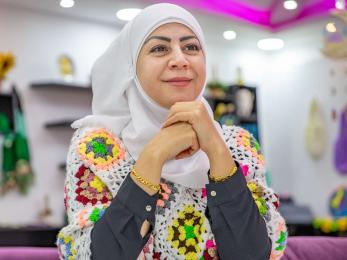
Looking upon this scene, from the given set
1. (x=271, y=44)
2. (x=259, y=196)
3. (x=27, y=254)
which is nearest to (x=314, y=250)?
(x=259, y=196)

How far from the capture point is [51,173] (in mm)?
4711

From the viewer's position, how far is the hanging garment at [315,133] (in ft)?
19.0

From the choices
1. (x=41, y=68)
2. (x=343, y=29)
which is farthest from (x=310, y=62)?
(x=41, y=68)

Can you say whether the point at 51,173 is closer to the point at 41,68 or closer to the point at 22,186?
the point at 22,186

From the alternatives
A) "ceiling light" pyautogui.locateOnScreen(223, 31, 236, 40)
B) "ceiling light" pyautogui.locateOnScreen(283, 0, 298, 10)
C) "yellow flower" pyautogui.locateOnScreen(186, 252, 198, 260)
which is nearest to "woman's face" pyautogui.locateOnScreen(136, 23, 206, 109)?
"yellow flower" pyautogui.locateOnScreen(186, 252, 198, 260)

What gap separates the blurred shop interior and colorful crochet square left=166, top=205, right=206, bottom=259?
1994 mm

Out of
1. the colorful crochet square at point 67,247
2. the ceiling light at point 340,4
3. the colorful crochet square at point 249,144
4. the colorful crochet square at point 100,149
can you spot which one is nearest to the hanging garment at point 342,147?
the ceiling light at point 340,4

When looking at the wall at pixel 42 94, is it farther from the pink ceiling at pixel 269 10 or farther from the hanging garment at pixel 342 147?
the hanging garment at pixel 342 147

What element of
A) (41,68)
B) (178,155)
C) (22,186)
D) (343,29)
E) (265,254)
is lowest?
(22,186)

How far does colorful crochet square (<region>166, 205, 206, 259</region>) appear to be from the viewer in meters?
1.19

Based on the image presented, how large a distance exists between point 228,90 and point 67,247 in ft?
15.7

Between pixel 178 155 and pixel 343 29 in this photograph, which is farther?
pixel 343 29

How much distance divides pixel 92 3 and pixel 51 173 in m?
1.43

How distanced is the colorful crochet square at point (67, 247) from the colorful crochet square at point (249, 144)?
45cm
